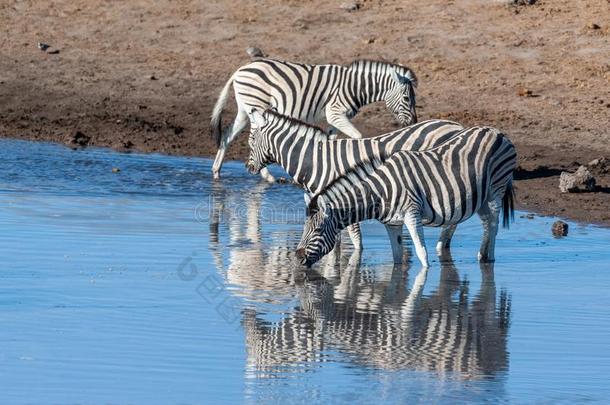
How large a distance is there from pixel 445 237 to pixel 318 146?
132 cm

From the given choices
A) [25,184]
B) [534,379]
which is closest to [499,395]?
[534,379]

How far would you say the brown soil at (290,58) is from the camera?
1786cm

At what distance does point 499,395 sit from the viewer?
794 cm

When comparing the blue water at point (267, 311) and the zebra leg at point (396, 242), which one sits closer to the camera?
the blue water at point (267, 311)

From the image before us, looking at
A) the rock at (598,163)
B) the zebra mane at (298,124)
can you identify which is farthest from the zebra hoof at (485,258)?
the rock at (598,163)

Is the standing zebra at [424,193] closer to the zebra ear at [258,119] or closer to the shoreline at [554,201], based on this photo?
the zebra ear at [258,119]

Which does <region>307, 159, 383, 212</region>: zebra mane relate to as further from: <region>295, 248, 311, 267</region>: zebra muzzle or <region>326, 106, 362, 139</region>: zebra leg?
<region>326, 106, 362, 139</region>: zebra leg

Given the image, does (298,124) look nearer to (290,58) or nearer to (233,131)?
(233,131)

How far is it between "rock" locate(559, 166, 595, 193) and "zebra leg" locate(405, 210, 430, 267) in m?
3.95

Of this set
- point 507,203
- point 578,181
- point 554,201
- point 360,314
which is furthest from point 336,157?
point 578,181

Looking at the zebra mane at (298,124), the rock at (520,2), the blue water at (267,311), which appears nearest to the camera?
the blue water at (267,311)

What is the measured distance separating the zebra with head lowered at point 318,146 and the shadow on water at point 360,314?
64 centimetres

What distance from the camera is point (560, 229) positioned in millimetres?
13203

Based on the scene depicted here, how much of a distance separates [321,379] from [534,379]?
1204 mm
